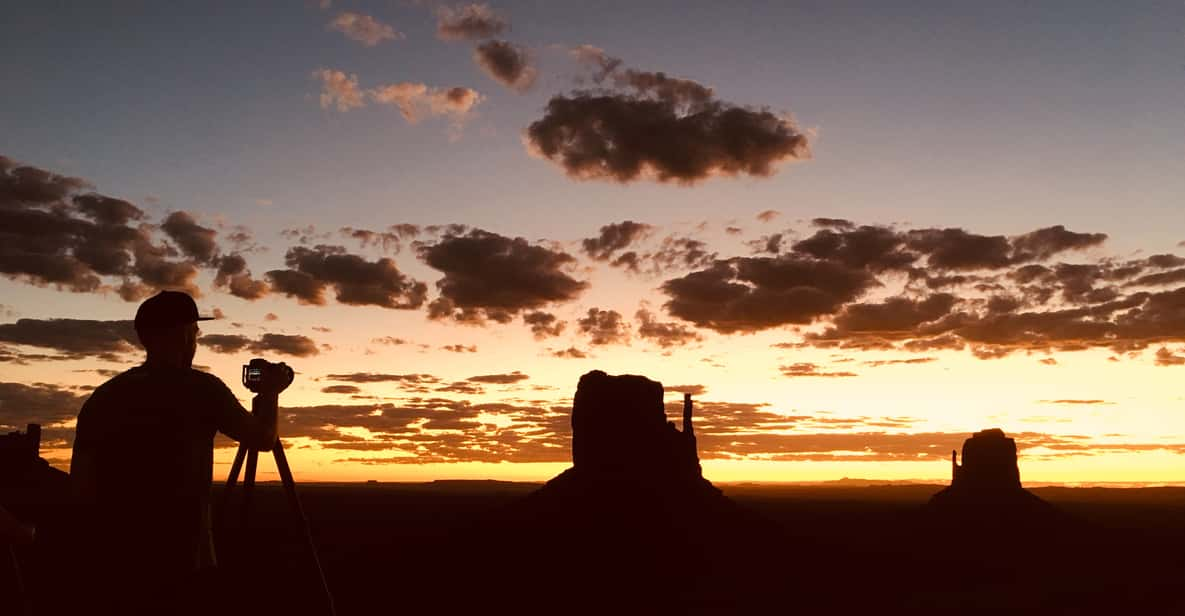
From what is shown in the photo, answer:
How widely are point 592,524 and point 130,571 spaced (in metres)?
82.2

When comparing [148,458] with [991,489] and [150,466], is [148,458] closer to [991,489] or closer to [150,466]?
[150,466]

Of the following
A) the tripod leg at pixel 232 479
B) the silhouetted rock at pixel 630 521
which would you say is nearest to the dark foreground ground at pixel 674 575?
the silhouetted rock at pixel 630 521

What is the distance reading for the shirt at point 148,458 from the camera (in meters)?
4.89

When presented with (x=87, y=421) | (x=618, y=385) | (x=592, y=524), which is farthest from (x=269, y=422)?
(x=618, y=385)

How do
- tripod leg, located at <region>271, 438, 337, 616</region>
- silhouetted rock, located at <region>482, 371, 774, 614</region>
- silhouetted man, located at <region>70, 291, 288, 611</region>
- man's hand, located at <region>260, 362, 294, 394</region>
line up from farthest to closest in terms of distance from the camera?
silhouetted rock, located at <region>482, 371, 774, 614</region>
tripod leg, located at <region>271, 438, 337, 616</region>
man's hand, located at <region>260, 362, 294, 394</region>
silhouetted man, located at <region>70, 291, 288, 611</region>

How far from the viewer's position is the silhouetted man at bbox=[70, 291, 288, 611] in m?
4.88

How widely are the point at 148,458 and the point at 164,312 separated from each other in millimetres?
738

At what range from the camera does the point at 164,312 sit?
16.4ft

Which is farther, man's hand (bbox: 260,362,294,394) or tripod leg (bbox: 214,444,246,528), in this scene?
tripod leg (bbox: 214,444,246,528)

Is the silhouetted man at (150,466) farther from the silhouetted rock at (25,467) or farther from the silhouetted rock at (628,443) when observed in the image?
the silhouetted rock at (628,443)

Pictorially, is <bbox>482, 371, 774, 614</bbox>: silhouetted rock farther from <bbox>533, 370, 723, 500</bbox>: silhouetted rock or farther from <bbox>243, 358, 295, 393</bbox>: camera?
<bbox>243, 358, 295, 393</bbox>: camera

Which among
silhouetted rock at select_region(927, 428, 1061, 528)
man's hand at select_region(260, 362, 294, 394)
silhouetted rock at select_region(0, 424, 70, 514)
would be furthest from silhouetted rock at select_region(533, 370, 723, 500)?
man's hand at select_region(260, 362, 294, 394)

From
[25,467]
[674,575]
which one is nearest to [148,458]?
[25,467]

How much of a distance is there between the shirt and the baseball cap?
0.23 metres
